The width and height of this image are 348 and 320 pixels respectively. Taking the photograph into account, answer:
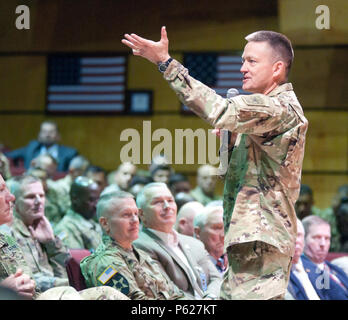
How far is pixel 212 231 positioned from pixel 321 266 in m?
0.64

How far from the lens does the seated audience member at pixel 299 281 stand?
12.1ft

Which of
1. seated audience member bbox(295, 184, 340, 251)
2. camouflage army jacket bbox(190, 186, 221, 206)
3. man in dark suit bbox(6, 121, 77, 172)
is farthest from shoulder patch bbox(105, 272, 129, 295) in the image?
man in dark suit bbox(6, 121, 77, 172)

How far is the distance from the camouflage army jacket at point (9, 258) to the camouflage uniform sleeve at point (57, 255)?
102 cm

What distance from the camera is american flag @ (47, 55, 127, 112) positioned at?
7.27m

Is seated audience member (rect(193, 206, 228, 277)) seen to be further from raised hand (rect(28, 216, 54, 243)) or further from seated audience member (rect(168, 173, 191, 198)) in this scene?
seated audience member (rect(168, 173, 191, 198))

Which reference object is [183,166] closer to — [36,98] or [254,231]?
[36,98]

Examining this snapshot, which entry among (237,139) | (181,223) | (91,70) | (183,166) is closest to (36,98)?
(91,70)

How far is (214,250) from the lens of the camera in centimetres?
393

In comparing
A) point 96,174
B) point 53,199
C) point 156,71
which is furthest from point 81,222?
point 156,71

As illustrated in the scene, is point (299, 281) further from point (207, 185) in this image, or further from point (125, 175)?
point (207, 185)

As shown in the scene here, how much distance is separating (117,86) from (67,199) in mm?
2490

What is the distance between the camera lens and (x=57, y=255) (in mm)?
3805

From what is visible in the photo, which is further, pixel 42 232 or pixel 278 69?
pixel 42 232

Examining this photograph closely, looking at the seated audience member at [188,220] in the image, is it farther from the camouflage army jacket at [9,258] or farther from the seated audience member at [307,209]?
the camouflage army jacket at [9,258]
